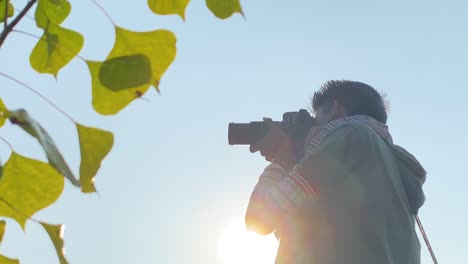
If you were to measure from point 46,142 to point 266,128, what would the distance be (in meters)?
1.65

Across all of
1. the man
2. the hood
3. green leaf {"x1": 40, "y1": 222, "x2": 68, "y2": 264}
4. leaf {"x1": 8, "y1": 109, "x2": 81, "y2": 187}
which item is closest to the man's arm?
the man

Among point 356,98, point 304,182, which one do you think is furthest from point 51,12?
point 356,98

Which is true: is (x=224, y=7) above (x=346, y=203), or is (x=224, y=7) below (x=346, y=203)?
above

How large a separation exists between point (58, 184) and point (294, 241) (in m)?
1.16

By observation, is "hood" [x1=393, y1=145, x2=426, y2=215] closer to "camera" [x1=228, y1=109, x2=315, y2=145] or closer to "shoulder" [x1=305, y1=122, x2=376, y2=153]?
"shoulder" [x1=305, y1=122, x2=376, y2=153]

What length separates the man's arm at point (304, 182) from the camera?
1544 millimetres

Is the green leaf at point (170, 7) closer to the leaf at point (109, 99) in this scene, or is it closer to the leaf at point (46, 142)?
the leaf at point (109, 99)

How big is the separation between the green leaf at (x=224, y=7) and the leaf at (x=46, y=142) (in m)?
0.24

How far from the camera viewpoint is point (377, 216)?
1509mm

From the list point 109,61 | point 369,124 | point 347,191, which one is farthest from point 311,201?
point 109,61

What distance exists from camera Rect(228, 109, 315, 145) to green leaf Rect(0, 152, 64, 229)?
4.82 ft

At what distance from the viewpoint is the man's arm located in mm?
1544

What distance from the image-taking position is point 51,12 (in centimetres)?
56

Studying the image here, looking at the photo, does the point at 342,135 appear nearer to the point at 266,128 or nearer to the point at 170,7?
the point at 266,128
